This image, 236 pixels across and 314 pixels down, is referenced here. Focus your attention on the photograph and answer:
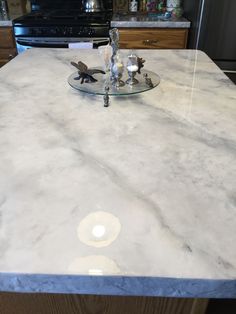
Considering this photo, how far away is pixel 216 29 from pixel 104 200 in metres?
2.00

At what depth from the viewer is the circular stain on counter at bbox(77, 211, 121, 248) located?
0.47 metres

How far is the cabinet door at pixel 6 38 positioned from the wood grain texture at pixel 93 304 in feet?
7.77

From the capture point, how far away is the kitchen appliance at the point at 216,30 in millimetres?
2035

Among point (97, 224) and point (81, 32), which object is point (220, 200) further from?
point (81, 32)

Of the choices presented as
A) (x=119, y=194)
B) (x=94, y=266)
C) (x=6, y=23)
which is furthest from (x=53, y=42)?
(x=94, y=266)

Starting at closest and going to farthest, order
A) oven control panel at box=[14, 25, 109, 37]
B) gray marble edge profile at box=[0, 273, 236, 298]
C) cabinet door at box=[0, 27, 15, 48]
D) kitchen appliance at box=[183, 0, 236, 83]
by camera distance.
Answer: gray marble edge profile at box=[0, 273, 236, 298] < kitchen appliance at box=[183, 0, 236, 83] < oven control panel at box=[14, 25, 109, 37] < cabinet door at box=[0, 27, 15, 48]

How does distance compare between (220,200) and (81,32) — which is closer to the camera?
(220,200)

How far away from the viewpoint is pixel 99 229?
492 mm

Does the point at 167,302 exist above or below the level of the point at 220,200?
below

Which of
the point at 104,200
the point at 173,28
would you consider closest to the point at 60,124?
the point at 104,200

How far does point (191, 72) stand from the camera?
1256 mm

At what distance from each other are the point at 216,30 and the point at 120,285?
7.03ft

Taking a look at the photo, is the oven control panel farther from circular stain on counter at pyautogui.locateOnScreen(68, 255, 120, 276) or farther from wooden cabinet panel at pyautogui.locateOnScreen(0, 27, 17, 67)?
circular stain on counter at pyautogui.locateOnScreen(68, 255, 120, 276)

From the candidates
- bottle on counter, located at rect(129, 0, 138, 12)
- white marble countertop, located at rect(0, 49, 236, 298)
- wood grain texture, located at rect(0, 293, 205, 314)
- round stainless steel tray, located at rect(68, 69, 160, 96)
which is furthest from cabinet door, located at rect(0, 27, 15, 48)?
wood grain texture, located at rect(0, 293, 205, 314)
